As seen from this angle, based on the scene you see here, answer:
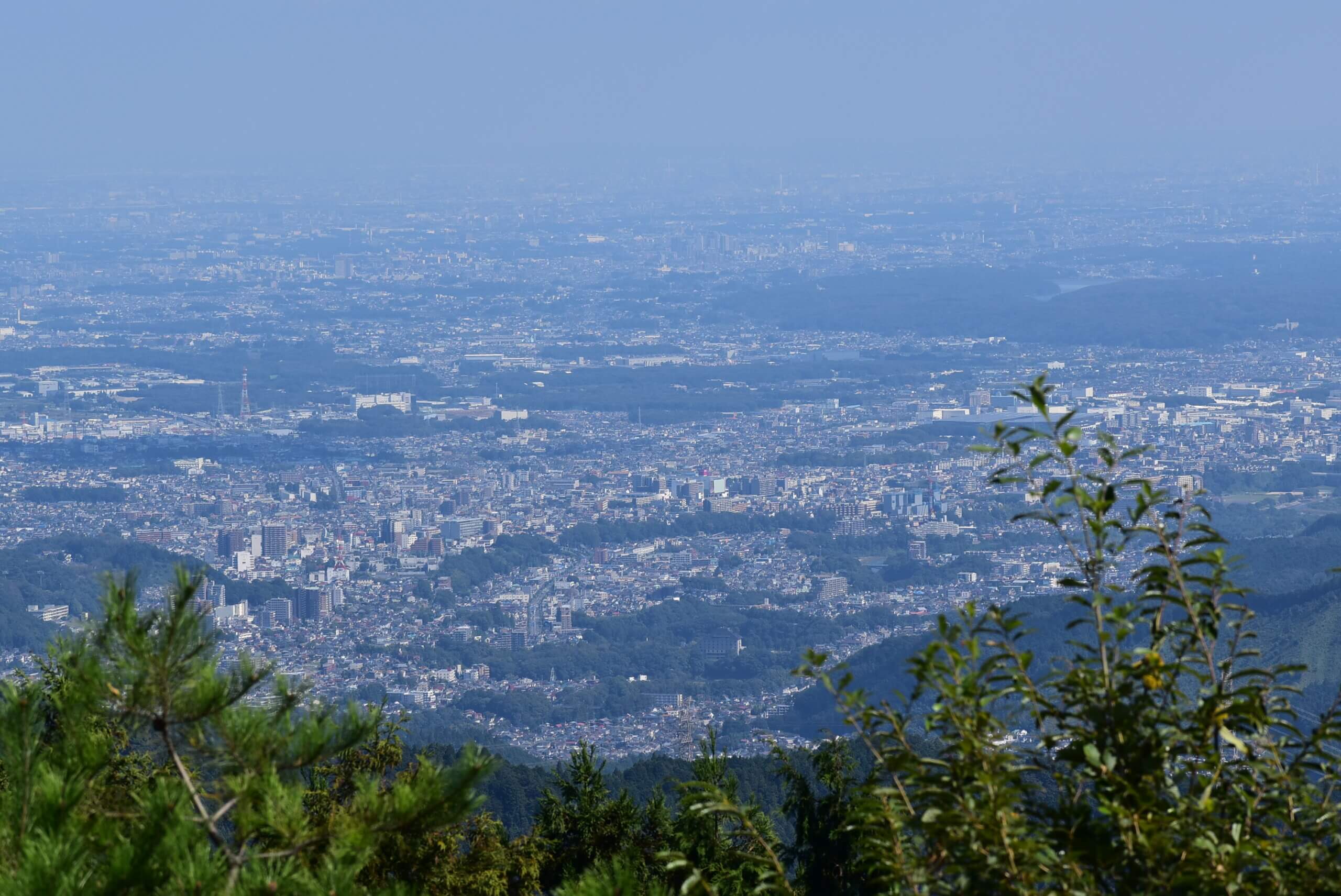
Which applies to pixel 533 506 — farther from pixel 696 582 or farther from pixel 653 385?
pixel 653 385

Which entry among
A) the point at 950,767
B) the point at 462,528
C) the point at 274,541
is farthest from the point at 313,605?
the point at 950,767

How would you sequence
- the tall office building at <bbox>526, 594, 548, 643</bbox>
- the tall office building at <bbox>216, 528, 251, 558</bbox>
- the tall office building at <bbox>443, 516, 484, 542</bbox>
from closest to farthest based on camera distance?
the tall office building at <bbox>526, 594, 548, 643</bbox> → the tall office building at <bbox>216, 528, 251, 558</bbox> → the tall office building at <bbox>443, 516, 484, 542</bbox>

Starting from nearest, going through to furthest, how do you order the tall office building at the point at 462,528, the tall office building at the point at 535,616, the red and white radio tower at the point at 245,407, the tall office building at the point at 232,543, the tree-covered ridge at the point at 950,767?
1. the tree-covered ridge at the point at 950,767
2. the tall office building at the point at 535,616
3. the tall office building at the point at 232,543
4. the tall office building at the point at 462,528
5. the red and white radio tower at the point at 245,407

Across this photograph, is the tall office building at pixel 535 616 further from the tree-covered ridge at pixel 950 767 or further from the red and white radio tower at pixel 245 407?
the tree-covered ridge at pixel 950 767

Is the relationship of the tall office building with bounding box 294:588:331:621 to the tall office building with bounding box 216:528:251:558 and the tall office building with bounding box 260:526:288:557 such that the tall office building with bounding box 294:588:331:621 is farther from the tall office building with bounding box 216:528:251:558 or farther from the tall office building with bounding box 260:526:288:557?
the tall office building with bounding box 260:526:288:557

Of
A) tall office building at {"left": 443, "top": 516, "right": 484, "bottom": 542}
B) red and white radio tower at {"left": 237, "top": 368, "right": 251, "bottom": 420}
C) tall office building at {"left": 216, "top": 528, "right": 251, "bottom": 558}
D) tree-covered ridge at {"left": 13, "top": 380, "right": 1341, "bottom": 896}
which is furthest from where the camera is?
red and white radio tower at {"left": 237, "top": 368, "right": 251, "bottom": 420}

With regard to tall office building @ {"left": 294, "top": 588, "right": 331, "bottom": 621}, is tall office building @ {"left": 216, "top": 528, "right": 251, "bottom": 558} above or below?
above

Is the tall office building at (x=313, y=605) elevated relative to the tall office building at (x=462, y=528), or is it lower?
lower

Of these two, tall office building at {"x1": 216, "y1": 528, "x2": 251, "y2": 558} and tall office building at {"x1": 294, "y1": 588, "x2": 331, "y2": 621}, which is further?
tall office building at {"x1": 216, "y1": 528, "x2": 251, "y2": 558}

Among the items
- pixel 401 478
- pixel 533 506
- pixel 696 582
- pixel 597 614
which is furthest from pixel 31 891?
pixel 401 478

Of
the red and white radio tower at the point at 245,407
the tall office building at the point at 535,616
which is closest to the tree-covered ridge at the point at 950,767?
the tall office building at the point at 535,616

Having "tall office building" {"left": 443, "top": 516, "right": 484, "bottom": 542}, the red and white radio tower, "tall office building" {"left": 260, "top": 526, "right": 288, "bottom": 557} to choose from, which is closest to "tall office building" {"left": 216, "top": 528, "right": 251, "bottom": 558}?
"tall office building" {"left": 260, "top": 526, "right": 288, "bottom": 557}
